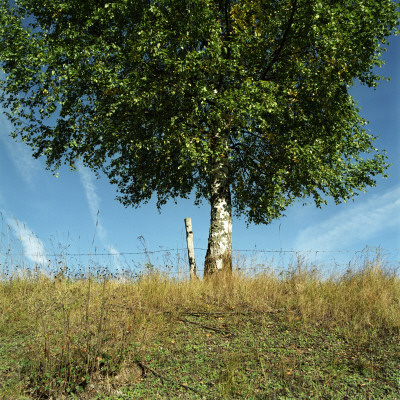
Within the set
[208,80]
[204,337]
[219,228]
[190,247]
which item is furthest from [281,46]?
[204,337]

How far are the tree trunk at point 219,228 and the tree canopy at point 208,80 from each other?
57 centimetres

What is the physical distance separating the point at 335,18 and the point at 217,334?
1039 centimetres

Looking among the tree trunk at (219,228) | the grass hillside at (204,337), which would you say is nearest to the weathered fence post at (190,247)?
the tree trunk at (219,228)

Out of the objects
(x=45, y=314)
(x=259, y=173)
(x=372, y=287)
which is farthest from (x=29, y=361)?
(x=259, y=173)

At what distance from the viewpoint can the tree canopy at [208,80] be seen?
38.0ft

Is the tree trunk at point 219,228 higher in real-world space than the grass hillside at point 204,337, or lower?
higher

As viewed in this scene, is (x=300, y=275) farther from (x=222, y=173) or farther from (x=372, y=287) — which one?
(x=222, y=173)

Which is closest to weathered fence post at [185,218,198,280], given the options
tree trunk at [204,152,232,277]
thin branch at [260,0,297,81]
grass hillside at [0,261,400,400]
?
tree trunk at [204,152,232,277]

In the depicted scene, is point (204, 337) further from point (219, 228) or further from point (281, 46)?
point (281, 46)

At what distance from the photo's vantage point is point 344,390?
20.4 ft

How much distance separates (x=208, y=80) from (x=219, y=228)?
5.01 metres

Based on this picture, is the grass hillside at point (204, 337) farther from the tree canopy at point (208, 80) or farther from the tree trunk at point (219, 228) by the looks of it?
the tree canopy at point (208, 80)

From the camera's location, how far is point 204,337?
302 inches

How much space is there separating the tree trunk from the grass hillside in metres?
1.39
